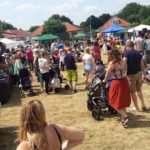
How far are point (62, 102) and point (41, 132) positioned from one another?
28.7ft

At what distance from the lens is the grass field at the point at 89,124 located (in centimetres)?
754

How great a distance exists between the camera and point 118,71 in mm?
8148

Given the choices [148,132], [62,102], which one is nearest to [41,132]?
[148,132]

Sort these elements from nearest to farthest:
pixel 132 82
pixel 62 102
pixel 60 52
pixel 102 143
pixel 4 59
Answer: pixel 102 143, pixel 132 82, pixel 62 102, pixel 4 59, pixel 60 52

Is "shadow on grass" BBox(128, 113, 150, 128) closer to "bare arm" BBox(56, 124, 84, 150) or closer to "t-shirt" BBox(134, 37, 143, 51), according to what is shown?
"bare arm" BBox(56, 124, 84, 150)

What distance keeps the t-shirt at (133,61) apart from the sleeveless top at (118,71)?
3.47ft

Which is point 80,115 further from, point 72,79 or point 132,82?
point 72,79

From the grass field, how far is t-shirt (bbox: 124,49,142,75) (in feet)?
3.47

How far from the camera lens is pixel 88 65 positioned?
13305 mm

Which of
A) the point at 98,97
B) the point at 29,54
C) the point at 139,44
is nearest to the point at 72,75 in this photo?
the point at 98,97

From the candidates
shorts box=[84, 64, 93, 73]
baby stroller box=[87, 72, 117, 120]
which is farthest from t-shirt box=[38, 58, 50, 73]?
baby stroller box=[87, 72, 117, 120]

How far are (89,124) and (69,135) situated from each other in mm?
5494

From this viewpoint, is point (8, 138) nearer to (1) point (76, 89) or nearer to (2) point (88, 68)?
(2) point (88, 68)

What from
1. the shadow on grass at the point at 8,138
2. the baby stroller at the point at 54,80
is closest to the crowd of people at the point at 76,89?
the baby stroller at the point at 54,80
